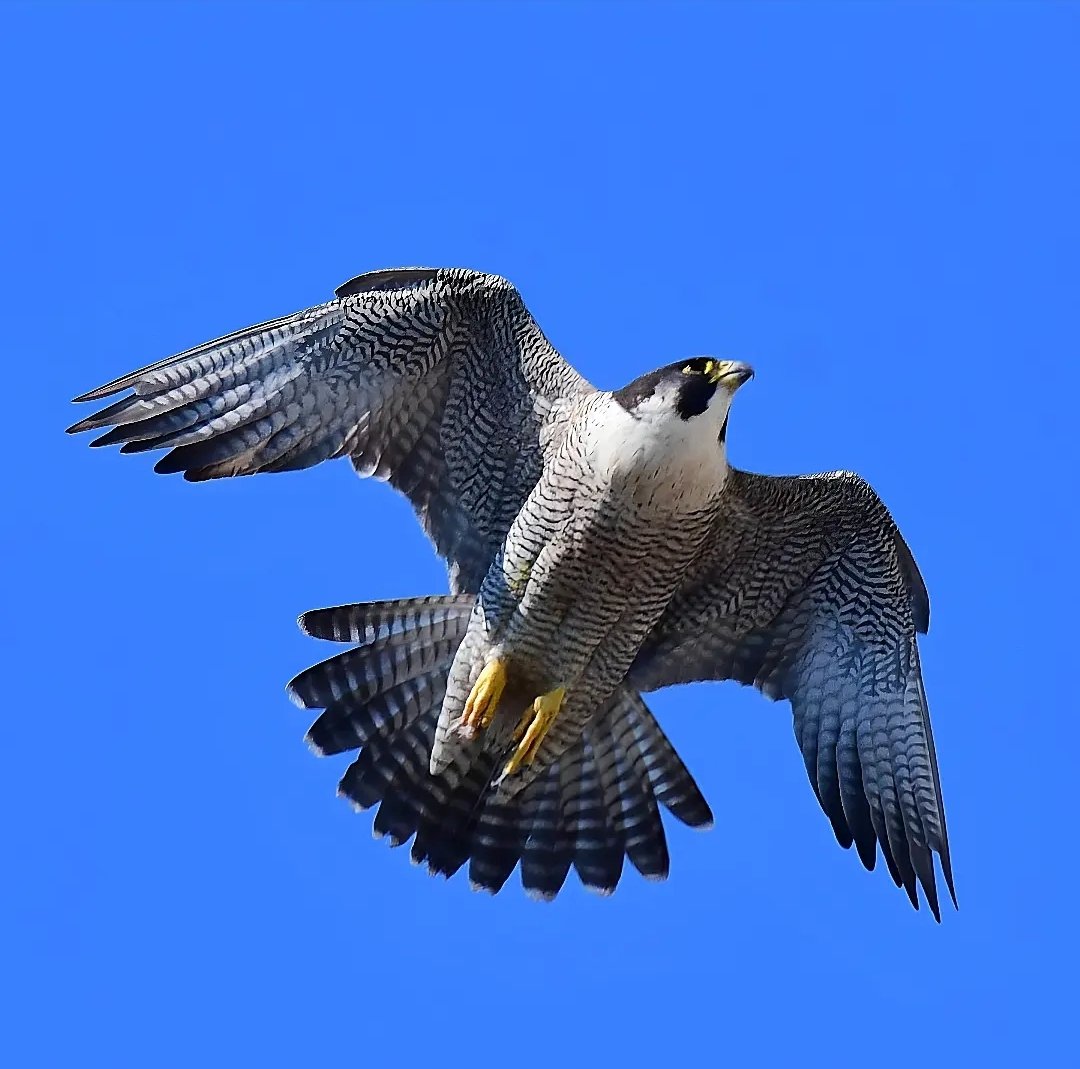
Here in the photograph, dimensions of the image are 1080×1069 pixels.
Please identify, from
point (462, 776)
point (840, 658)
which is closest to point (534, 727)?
point (462, 776)

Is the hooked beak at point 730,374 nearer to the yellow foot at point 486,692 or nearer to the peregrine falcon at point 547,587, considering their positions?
the peregrine falcon at point 547,587

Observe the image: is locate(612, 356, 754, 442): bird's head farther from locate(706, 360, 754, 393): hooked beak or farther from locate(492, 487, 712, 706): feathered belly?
locate(492, 487, 712, 706): feathered belly

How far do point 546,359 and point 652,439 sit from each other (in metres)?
0.99

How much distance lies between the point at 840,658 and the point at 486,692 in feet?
7.19

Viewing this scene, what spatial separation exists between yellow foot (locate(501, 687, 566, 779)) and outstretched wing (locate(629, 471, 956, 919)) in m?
0.65

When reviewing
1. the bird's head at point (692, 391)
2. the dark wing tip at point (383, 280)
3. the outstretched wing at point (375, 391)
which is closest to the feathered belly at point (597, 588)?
the bird's head at point (692, 391)

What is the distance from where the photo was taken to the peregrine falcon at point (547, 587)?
11.7 m

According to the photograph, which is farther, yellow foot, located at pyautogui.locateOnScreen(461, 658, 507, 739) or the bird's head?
yellow foot, located at pyautogui.locateOnScreen(461, 658, 507, 739)

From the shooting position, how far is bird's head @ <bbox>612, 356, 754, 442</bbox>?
11.4 m

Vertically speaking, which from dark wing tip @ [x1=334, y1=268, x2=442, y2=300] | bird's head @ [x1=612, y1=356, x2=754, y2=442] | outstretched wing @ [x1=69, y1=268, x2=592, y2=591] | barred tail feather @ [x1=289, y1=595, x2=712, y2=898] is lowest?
barred tail feather @ [x1=289, y1=595, x2=712, y2=898]

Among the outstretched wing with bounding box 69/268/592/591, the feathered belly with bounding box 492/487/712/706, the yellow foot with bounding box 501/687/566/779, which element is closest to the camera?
the feathered belly with bounding box 492/487/712/706

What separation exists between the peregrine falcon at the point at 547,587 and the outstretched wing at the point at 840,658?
0.04 ft

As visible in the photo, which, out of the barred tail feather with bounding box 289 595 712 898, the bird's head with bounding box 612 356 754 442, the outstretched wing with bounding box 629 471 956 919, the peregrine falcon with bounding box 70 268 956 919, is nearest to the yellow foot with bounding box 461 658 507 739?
the peregrine falcon with bounding box 70 268 956 919

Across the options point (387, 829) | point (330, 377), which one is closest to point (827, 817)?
point (387, 829)
